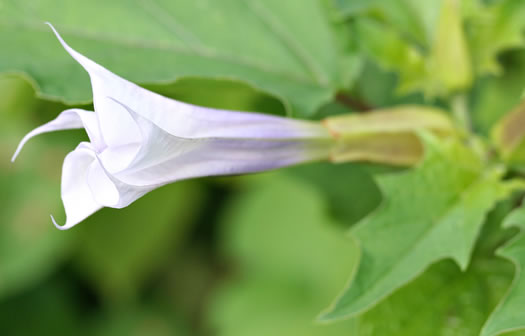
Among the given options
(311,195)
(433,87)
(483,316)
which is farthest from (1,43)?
(311,195)

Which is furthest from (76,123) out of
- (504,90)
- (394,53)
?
(504,90)

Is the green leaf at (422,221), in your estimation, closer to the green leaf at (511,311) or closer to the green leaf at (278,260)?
the green leaf at (511,311)

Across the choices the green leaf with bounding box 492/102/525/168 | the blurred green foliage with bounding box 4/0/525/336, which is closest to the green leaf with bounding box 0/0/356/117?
the blurred green foliage with bounding box 4/0/525/336

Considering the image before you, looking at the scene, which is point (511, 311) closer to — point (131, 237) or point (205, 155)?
point (205, 155)

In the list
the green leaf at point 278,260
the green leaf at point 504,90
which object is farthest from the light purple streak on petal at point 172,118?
the green leaf at point 278,260

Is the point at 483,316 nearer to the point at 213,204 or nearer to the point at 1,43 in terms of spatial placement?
the point at 1,43

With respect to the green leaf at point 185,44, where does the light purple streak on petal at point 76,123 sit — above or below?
above

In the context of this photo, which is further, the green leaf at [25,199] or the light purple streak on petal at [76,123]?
the green leaf at [25,199]
